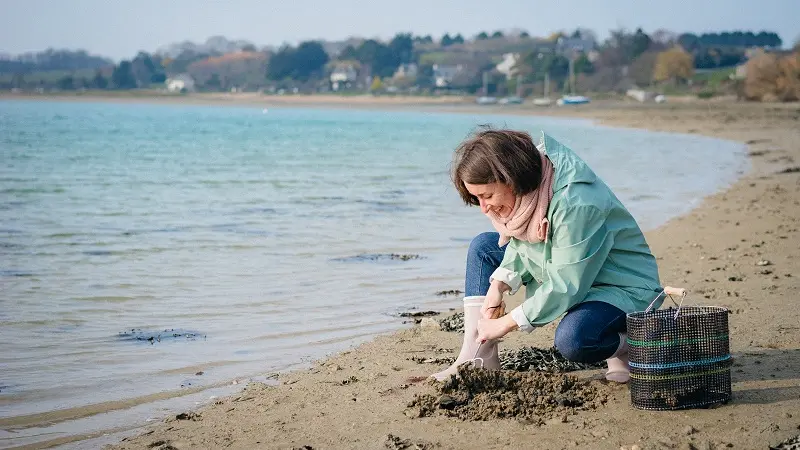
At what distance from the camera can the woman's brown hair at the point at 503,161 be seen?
3498 millimetres

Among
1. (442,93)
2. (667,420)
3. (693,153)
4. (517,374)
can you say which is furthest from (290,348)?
(442,93)

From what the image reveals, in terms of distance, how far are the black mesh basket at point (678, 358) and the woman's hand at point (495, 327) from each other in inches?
18.4

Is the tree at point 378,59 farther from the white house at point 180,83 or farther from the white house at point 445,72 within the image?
the white house at point 180,83

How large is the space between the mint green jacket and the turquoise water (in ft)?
1.61

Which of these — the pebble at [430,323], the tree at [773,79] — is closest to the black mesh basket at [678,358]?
the pebble at [430,323]

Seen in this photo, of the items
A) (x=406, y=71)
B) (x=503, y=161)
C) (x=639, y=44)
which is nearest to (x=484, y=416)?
(x=503, y=161)

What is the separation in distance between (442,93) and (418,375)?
114846 millimetres

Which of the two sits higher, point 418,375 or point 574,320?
point 574,320

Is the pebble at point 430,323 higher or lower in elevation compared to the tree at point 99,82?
lower

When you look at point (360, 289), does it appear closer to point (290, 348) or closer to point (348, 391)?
point (290, 348)

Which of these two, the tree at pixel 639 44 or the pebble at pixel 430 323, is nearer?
the pebble at pixel 430 323

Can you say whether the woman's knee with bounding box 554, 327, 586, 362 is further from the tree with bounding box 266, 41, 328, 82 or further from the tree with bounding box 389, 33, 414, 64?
the tree with bounding box 389, 33, 414, 64

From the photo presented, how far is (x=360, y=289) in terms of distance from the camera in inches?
275

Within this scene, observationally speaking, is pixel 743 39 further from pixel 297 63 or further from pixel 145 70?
pixel 145 70
